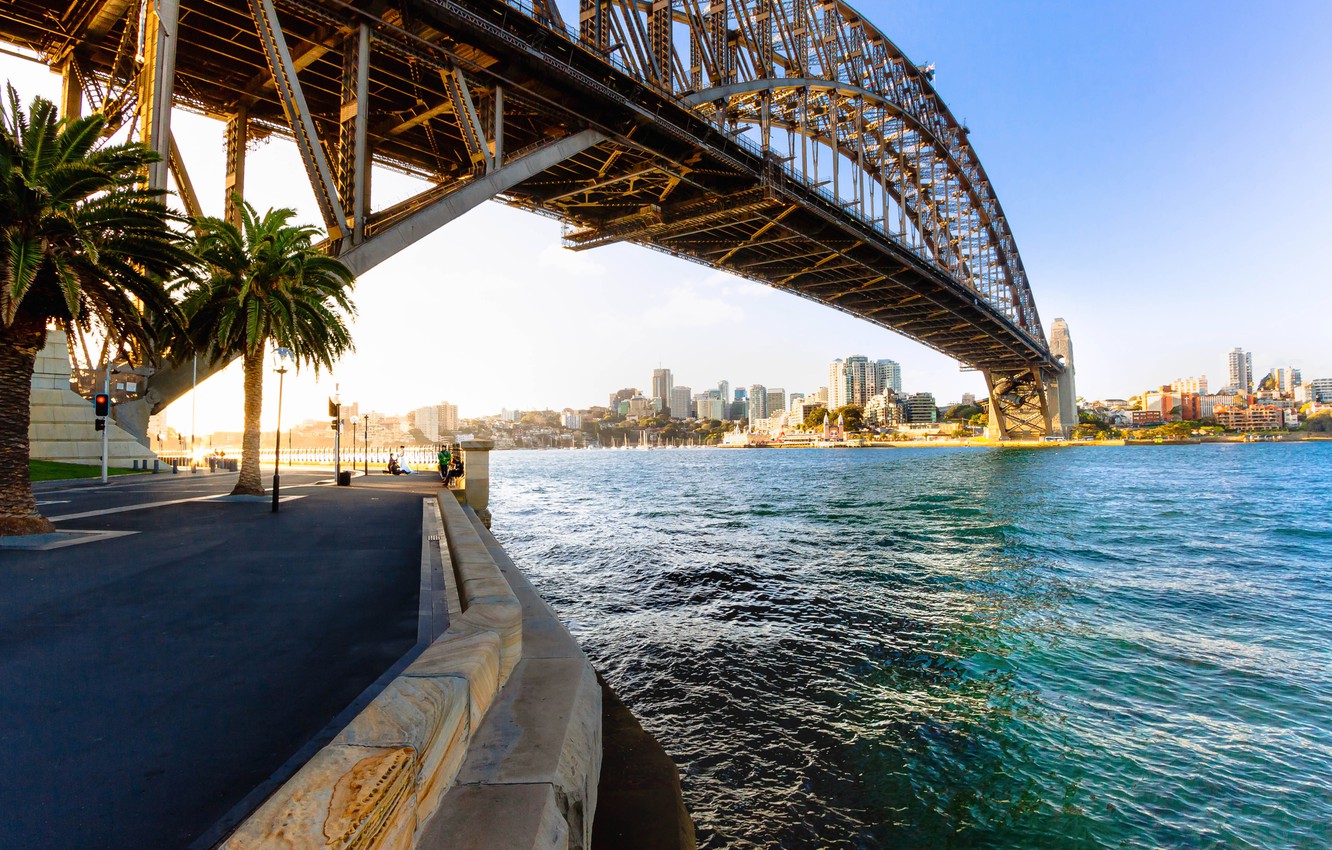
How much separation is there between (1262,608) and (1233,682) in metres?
5.62

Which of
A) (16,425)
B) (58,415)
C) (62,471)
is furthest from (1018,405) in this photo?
(16,425)

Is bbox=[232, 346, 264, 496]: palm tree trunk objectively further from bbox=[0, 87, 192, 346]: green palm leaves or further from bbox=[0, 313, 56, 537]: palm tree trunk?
bbox=[0, 313, 56, 537]: palm tree trunk

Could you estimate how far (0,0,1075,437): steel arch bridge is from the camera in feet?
58.4

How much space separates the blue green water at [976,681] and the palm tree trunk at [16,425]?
368 inches

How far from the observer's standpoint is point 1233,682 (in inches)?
324

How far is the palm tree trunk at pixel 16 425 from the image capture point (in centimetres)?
1014

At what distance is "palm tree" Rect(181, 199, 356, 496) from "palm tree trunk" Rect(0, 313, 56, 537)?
5.76m

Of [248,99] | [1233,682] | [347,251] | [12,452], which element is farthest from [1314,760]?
[248,99]

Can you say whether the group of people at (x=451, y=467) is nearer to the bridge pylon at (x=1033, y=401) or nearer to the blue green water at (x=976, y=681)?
the blue green water at (x=976, y=681)

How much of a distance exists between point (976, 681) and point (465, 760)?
751 centimetres

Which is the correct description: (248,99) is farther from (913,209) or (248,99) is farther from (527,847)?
(913,209)

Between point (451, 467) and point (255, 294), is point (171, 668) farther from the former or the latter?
point (451, 467)

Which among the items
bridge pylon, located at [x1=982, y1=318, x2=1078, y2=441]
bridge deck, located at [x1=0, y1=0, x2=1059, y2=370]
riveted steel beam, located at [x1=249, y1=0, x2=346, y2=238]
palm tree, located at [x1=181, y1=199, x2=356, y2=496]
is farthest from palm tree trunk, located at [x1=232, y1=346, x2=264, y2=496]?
bridge pylon, located at [x1=982, y1=318, x2=1078, y2=441]

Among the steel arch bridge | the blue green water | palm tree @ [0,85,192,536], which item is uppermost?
the steel arch bridge
